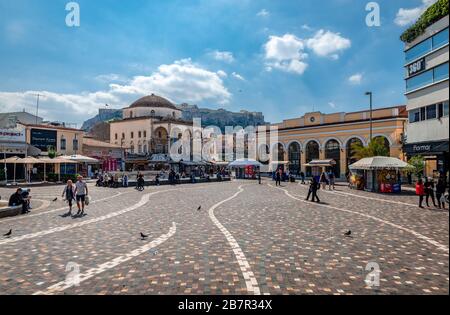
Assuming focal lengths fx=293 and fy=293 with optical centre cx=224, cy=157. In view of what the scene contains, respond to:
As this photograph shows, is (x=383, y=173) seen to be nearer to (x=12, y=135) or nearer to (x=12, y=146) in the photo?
(x=12, y=146)

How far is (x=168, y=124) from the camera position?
68.3 meters

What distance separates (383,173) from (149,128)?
54.5 meters

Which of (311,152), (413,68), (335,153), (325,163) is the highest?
(311,152)

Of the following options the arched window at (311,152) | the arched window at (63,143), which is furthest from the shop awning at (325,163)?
the arched window at (63,143)

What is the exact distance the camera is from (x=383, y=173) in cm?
2428

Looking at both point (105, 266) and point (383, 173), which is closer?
point (105, 266)

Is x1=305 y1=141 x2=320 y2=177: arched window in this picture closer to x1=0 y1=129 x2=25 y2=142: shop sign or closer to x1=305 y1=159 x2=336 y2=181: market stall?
x1=305 y1=159 x2=336 y2=181: market stall

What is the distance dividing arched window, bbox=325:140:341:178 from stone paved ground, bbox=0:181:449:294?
35024 mm

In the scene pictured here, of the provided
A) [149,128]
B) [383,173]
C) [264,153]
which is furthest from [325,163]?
[149,128]

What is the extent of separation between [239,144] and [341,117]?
177ft

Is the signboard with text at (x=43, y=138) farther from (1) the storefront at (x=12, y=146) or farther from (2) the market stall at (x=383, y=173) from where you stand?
(2) the market stall at (x=383, y=173)

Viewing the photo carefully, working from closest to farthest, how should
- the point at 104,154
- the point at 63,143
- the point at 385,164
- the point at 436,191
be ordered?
the point at 436,191 < the point at 385,164 < the point at 63,143 < the point at 104,154

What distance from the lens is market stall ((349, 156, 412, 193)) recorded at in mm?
22719
